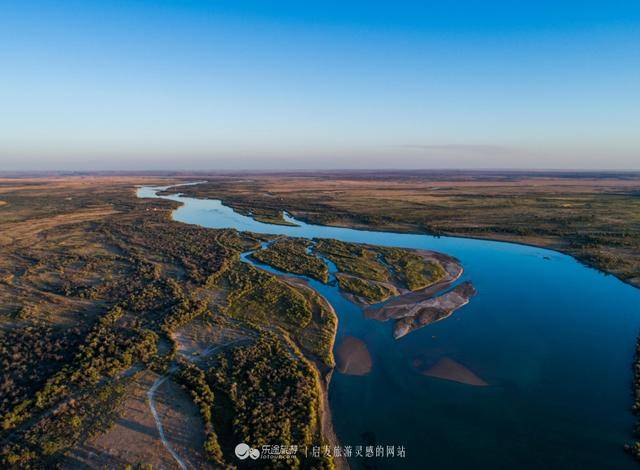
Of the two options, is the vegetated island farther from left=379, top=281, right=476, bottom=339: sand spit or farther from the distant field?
the distant field

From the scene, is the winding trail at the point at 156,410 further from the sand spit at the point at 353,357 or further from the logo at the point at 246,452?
the sand spit at the point at 353,357

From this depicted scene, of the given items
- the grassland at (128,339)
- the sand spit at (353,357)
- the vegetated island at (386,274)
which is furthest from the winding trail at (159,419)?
the vegetated island at (386,274)

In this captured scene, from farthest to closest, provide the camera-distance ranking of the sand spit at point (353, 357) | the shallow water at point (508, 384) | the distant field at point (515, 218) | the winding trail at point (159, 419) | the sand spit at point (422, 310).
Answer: the distant field at point (515, 218)
the sand spit at point (422, 310)
the sand spit at point (353, 357)
the shallow water at point (508, 384)
the winding trail at point (159, 419)

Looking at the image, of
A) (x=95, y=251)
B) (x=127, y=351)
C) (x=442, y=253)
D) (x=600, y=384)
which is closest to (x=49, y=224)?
(x=95, y=251)

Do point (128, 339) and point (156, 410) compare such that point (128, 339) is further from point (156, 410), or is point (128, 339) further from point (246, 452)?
point (246, 452)

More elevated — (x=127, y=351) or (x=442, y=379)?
(x=127, y=351)

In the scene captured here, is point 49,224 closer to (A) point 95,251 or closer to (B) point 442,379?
(A) point 95,251

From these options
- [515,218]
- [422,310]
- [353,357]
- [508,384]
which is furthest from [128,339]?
[515,218]
